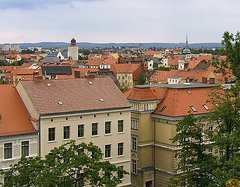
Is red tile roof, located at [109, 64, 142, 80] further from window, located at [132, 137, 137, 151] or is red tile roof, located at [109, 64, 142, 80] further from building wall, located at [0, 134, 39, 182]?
building wall, located at [0, 134, 39, 182]

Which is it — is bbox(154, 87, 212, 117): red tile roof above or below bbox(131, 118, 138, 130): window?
above

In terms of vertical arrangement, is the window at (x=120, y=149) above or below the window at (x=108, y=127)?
below

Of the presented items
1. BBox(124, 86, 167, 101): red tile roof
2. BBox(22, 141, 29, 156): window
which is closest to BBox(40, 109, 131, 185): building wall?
BBox(22, 141, 29, 156): window

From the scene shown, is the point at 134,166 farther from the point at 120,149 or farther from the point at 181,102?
the point at 181,102

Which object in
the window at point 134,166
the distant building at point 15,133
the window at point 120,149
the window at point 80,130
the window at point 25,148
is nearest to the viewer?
the distant building at point 15,133

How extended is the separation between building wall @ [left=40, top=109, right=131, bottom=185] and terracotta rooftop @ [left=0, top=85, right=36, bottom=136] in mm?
1814

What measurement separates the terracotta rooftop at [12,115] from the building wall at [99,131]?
1814mm

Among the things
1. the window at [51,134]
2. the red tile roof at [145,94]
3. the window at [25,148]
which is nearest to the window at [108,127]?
the window at [51,134]

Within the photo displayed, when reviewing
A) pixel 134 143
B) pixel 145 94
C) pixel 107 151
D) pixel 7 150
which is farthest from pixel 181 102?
pixel 7 150

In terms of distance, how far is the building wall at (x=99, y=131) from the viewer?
1577 inches

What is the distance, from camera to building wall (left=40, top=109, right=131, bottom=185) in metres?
40.1

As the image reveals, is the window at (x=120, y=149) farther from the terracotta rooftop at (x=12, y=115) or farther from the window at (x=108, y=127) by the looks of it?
the terracotta rooftop at (x=12, y=115)

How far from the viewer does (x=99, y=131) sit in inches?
1714

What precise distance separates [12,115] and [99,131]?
9.33m
